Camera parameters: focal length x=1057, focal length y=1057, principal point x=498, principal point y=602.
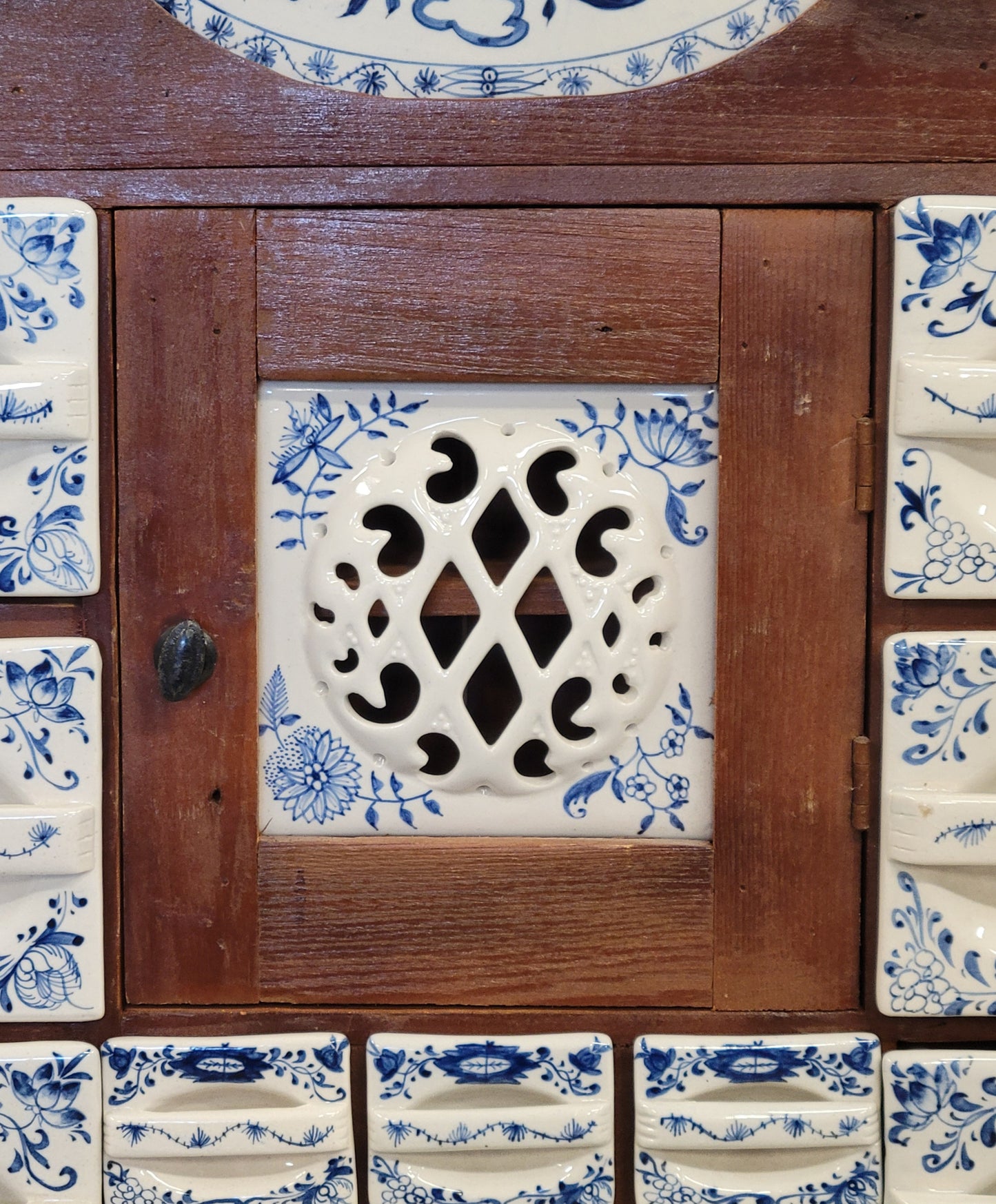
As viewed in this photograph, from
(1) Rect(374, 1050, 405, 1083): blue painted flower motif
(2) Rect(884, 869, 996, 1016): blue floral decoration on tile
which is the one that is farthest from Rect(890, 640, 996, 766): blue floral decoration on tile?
(1) Rect(374, 1050, 405, 1083): blue painted flower motif

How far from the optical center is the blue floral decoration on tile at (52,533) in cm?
81

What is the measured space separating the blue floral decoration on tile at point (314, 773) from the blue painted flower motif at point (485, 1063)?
18 cm

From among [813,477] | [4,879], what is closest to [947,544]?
[813,477]

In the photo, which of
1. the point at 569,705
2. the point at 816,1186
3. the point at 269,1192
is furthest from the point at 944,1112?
the point at 269,1192

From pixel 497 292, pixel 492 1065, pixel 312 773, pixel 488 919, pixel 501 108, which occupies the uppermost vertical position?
pixel 501 108

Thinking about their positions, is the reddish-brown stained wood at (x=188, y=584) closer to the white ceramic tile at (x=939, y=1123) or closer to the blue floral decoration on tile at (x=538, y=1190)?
the blue floral decoration on tile at (x=538, y=1190)

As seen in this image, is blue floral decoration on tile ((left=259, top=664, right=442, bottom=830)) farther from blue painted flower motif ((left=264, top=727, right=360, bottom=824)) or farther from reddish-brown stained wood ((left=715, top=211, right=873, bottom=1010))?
reddish-brown stained wood ((left=715, top=211, right=873, bottom=1010))

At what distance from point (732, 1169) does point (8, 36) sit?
3.41ft

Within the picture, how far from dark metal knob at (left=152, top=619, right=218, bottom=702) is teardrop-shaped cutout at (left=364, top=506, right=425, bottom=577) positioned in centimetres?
15

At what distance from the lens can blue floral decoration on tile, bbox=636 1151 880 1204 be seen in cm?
82

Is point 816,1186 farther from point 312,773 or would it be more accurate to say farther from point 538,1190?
point 312,773

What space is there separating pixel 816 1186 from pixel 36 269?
93 cm

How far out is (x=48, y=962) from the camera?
82 cm

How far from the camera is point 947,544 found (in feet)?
2.63
